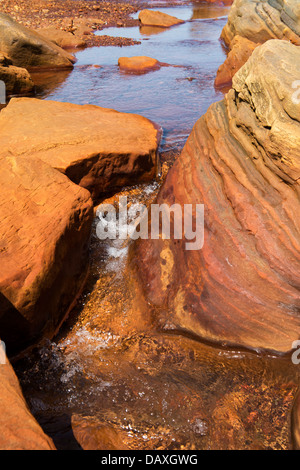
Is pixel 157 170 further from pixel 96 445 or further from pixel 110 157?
pixel 96 445

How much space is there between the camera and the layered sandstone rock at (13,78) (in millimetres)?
7557

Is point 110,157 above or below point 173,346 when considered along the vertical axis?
above

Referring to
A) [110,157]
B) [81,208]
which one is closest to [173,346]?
[81,208]

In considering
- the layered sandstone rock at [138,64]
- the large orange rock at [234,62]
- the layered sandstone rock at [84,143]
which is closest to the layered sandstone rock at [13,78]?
the layered sandstone rock at [84,143]

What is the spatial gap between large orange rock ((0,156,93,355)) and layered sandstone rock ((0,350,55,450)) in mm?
798

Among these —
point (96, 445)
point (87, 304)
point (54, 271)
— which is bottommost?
point (87, 304)

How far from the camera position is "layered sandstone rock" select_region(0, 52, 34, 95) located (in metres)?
7.56

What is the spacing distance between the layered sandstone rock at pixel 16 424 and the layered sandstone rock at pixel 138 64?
30.6 ft

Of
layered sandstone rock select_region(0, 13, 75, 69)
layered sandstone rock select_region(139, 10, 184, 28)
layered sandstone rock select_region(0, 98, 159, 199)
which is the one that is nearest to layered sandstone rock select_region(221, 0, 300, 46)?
layered sandstone rock select_region(139, 10, 184, 28)

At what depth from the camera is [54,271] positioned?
9.60 feet

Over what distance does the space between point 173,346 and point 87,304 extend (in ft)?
2.90

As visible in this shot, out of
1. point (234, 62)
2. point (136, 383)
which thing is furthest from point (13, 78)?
point (136, 383)

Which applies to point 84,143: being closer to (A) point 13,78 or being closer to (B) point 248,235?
(B) point 248,235
